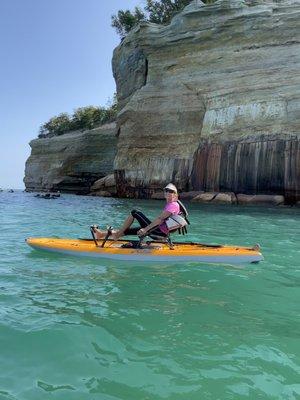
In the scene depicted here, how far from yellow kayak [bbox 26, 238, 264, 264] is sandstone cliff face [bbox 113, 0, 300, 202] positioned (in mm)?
15871

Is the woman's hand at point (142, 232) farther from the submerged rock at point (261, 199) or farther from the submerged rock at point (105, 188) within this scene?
the submerged rock at point (105, 188)

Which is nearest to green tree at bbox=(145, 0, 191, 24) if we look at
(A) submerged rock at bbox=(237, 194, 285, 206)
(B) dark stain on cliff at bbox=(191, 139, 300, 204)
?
(B) dark stain on cliff at bbox=(191, 139, 300, 204)

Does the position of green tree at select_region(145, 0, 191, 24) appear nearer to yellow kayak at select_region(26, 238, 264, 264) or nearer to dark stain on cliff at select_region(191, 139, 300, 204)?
dark stain on cliff at select_region(191, 139, 300, 204)

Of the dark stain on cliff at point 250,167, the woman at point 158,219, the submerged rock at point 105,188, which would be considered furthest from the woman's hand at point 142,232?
the submerged rock at point 105,188

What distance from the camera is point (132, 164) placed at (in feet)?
113

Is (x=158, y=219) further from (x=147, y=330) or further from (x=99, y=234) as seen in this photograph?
(x=147, y=330)

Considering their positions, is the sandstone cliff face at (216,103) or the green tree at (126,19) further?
the green tree at (126,19)

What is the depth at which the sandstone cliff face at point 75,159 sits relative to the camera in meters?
48.5

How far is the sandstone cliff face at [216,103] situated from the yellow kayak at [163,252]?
1587 cm

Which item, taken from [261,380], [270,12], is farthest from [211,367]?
[270,12]

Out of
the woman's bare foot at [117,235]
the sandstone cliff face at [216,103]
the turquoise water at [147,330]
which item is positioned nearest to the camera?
the turquoise water at [147,330]

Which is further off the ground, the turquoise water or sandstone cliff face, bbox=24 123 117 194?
sandstone cliff face, bbox=24 123 117 194

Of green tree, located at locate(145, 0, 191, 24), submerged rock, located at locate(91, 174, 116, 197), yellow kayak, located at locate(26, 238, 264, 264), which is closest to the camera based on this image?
yellow kayak, located at locate(26, 238, 264, 264)

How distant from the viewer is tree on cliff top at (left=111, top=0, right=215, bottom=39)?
45875 mm
